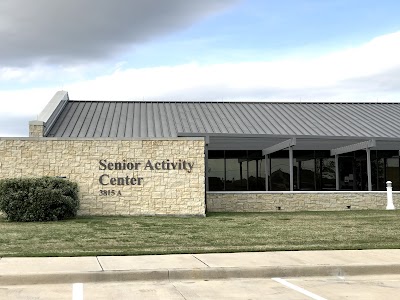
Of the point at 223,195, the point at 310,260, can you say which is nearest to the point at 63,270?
the point at 310,260

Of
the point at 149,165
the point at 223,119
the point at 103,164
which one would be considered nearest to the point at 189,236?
the point at 149,165

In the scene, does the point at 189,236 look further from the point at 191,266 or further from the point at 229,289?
the point at 229,289

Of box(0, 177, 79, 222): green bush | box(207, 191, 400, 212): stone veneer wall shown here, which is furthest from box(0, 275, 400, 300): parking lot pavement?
box(207, 191, 400, 212): stone veneer wall

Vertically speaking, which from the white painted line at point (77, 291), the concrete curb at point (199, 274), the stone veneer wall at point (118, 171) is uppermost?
the stone veneer wall at point (118, 171)

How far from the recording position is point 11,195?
17.4 meters

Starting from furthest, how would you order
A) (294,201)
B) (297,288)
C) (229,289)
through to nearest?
(294,201), (297,288), (229,289)

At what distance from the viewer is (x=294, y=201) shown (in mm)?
24000

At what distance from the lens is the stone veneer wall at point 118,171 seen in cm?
2006

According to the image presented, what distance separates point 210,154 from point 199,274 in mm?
19410

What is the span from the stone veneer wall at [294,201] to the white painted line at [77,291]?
15323 millimetres

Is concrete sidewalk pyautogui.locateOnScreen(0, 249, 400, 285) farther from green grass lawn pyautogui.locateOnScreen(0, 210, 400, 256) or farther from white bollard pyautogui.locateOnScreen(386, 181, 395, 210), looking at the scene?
white bollard pyautogui.locateOnScreen(386, 181, 395, 210)

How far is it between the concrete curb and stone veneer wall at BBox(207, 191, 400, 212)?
14208mm

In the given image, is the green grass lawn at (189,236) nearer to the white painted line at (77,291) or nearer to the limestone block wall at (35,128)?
the white painted line at (77,291)

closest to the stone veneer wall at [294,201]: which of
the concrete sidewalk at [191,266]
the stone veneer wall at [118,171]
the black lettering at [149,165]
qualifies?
the stone veneer wall at [118,171]
